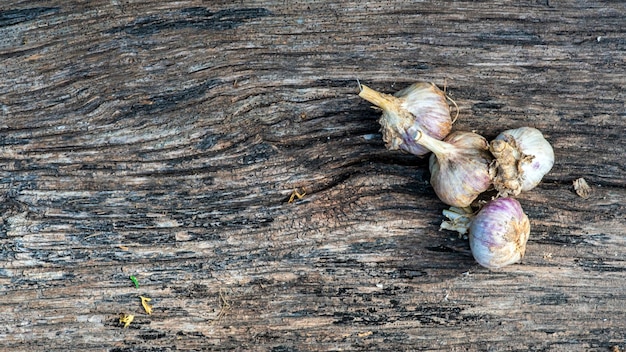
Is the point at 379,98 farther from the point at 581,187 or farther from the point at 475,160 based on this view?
the point at 581,187

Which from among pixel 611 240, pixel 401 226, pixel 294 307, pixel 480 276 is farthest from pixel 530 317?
pixel 294 307

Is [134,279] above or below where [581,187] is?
below

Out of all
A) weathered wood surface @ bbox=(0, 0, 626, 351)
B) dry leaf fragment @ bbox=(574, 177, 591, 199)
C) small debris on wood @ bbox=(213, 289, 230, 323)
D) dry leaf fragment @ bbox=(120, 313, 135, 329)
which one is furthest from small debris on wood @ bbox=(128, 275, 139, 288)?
dry leaf fragment @ bbox=(574, 177, 591, 199)

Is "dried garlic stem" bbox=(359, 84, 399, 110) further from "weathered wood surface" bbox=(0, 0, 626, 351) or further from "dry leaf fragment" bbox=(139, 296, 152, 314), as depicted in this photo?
"dry leaf fragment" bbox=(139, 296, 152, 314)

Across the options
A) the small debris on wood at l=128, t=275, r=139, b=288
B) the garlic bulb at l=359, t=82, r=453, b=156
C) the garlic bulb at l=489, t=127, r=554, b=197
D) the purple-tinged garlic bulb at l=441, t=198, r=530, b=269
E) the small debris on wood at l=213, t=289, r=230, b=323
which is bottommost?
the small debris on wood at l=213, t=289, r=230, b=323

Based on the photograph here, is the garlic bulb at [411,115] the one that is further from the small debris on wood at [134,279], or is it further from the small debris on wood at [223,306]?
the small debris on wood at [134,279]

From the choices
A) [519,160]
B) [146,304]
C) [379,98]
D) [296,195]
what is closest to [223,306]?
[146,304]
